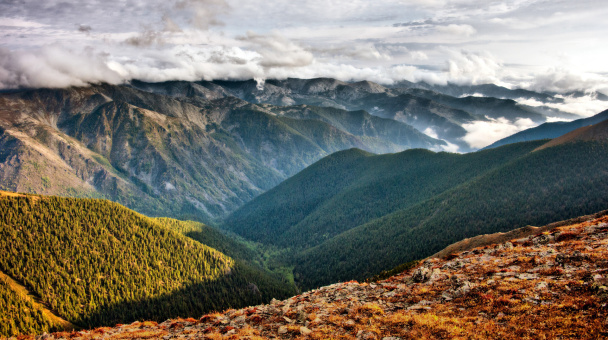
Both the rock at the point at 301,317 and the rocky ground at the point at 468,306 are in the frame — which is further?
the rock at the point at 301,317

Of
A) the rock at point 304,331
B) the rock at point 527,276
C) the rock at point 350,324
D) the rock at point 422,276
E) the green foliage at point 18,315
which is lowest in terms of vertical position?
the green foliage at point 18,315

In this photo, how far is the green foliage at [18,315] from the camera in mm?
142625

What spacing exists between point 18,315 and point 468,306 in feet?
674

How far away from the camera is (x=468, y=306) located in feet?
122

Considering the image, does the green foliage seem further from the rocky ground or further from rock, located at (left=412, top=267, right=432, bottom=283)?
rock, located at (left=412, top=267, right=432, bottom=283)

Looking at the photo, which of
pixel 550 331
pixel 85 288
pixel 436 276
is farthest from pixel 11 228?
pixel 550 331

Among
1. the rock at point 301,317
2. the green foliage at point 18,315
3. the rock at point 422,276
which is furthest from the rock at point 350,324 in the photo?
the green foliage at point 18,315

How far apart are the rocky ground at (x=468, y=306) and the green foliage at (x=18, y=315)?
137069mm

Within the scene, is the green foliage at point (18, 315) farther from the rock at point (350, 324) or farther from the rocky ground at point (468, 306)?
the rock at point (350, 324)

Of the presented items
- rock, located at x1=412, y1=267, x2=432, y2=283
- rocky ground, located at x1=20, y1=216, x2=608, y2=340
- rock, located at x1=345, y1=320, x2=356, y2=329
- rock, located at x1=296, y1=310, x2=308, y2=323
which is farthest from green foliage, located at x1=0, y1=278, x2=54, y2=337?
rock, located at x1=412, y1=267, x2=432, y2=283

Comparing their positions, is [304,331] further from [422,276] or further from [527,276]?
[527,276]

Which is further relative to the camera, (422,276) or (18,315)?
(18,315)

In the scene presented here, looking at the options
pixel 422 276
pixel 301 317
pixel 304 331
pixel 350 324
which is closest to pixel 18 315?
pixel 301 317

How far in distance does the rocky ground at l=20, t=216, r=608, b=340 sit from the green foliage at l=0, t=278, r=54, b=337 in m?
137
